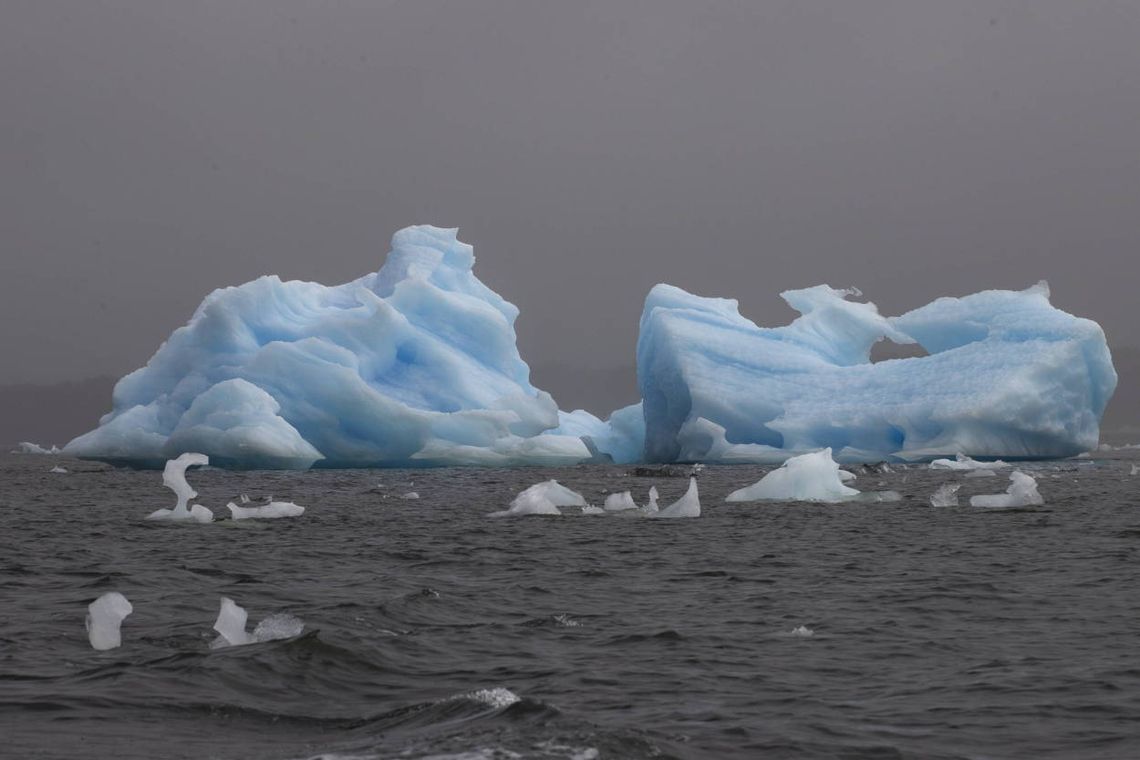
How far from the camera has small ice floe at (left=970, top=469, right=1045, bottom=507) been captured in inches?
747


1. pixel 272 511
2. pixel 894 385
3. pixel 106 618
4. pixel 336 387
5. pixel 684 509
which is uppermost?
pixel 894 385

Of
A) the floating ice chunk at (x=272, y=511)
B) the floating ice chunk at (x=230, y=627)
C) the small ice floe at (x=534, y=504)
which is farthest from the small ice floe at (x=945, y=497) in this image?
the floating ice chunk at (x=230, y=627)

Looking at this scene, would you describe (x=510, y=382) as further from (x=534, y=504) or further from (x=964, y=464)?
(x=534, y=504)

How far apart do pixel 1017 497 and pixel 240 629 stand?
1449 centimetres

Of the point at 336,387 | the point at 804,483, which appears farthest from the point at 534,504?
the point at 336,387

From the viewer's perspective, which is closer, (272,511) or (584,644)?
(584,644)

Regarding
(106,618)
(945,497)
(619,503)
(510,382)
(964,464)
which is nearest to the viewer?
(106,618)

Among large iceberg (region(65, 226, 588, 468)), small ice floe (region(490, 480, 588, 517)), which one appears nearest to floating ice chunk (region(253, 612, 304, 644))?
small ice floe (region(490, 480, 588, 517))

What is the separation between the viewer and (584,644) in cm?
792

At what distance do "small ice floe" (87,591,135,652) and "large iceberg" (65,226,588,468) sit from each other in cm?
2171

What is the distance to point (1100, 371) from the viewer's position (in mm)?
33781

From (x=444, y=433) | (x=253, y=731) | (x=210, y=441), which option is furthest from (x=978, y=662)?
(x=444, y=433)

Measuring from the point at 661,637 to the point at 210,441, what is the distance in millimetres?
23136

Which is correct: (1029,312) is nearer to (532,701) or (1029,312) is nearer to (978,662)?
(978,662)
